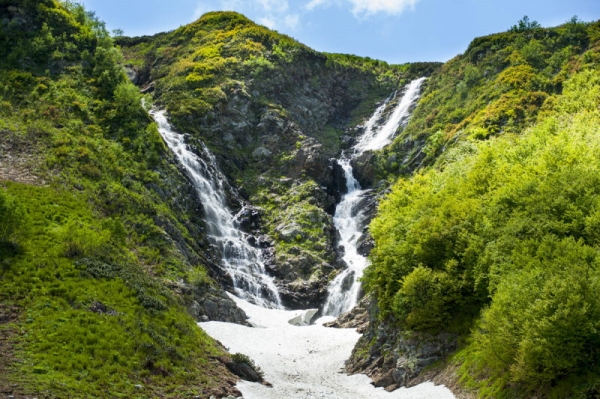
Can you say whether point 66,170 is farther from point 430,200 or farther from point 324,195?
point 324,195

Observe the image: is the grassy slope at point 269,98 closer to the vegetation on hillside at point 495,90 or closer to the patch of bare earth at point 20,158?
the vegetation on hillside at point 495,90

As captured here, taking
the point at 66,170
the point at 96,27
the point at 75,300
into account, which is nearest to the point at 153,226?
the point at 66,170

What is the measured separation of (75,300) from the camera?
1069 inches

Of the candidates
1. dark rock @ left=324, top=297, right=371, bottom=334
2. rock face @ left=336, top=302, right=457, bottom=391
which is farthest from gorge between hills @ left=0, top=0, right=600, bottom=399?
dark rock @ left=324, top=297, right=371, bottom=334

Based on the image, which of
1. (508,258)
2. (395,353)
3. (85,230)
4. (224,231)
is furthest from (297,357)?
(224,231)

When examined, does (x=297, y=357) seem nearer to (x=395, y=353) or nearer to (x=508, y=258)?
(x=395, y=353)

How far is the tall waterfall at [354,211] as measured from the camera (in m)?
59.2

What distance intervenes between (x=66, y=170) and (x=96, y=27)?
142ft

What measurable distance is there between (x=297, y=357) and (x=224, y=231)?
2731 cm

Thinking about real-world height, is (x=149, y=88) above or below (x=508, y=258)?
Answer: above

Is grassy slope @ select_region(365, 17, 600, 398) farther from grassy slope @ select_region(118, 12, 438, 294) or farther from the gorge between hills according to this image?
grassy slope @ select_region(118, 12, 438, 294)

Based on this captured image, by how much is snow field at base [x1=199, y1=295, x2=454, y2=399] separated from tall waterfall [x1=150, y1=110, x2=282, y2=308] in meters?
3.42

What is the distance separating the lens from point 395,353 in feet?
109

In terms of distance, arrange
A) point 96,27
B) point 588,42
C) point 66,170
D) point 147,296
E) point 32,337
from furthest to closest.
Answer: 1. point 96,27
2. point 588,42
3. point 66,170
4. point 147,296
5. point 32,337
